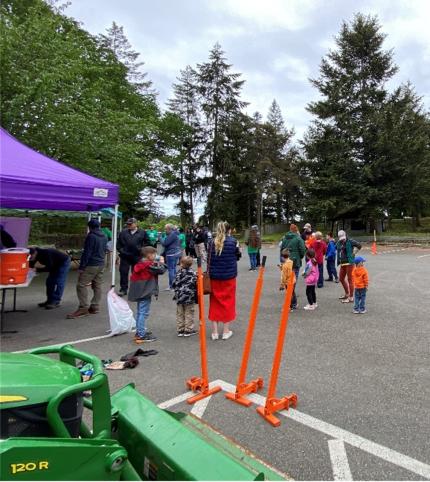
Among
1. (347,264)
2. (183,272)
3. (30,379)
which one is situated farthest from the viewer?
(347,264)

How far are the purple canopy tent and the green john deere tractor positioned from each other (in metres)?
4.80

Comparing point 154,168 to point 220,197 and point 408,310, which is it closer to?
point 220,197

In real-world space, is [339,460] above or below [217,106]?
below

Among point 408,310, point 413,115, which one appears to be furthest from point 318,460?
point 413,115

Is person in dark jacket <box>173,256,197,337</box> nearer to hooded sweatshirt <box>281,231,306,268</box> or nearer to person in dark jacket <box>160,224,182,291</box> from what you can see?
hooded sweatshirt <box>281,231,306,268</box>

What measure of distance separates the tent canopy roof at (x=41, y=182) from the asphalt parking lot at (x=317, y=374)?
2350mm

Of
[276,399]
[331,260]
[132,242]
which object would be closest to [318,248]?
[331,260]

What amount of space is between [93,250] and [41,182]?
1.82m

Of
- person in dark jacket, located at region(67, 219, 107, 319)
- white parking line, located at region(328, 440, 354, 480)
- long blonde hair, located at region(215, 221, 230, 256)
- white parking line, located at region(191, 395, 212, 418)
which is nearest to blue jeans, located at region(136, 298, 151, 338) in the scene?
long blonde hair, located at region(215, 221, 230, 256)

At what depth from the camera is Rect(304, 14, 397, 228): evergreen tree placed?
34.5 meters

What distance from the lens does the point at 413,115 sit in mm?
34875

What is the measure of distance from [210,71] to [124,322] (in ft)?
134

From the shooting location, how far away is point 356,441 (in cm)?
335

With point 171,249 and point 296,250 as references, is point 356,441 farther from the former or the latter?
point 171,249
